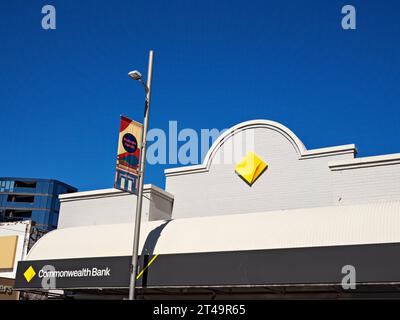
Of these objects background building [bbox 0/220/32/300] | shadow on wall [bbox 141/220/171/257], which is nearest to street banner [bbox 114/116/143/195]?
shadow on wall [bbox 141/220/171/257]

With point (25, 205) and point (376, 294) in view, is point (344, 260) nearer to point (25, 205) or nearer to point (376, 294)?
point (376, 294)

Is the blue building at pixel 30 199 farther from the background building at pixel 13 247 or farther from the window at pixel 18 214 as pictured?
the background building at pixel 13 247

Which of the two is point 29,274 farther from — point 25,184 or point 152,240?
point 25,184

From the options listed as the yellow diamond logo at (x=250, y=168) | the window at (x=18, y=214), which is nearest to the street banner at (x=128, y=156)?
the yellow diamond logo at (x=250, y=168)

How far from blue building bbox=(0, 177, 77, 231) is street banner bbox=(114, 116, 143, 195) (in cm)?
9312

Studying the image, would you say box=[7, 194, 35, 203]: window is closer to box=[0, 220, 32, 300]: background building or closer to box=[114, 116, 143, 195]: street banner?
box=[0, 220, 32, 300]: background building

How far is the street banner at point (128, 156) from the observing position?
17.3 meters

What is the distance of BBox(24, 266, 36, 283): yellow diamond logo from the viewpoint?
21.8 m

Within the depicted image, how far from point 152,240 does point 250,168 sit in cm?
553

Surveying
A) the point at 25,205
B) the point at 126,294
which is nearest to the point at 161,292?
the point at 126,294

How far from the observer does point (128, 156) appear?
17578 mm

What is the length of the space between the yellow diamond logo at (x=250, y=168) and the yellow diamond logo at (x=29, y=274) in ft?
32.8

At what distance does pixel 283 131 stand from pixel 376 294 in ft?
26.5
